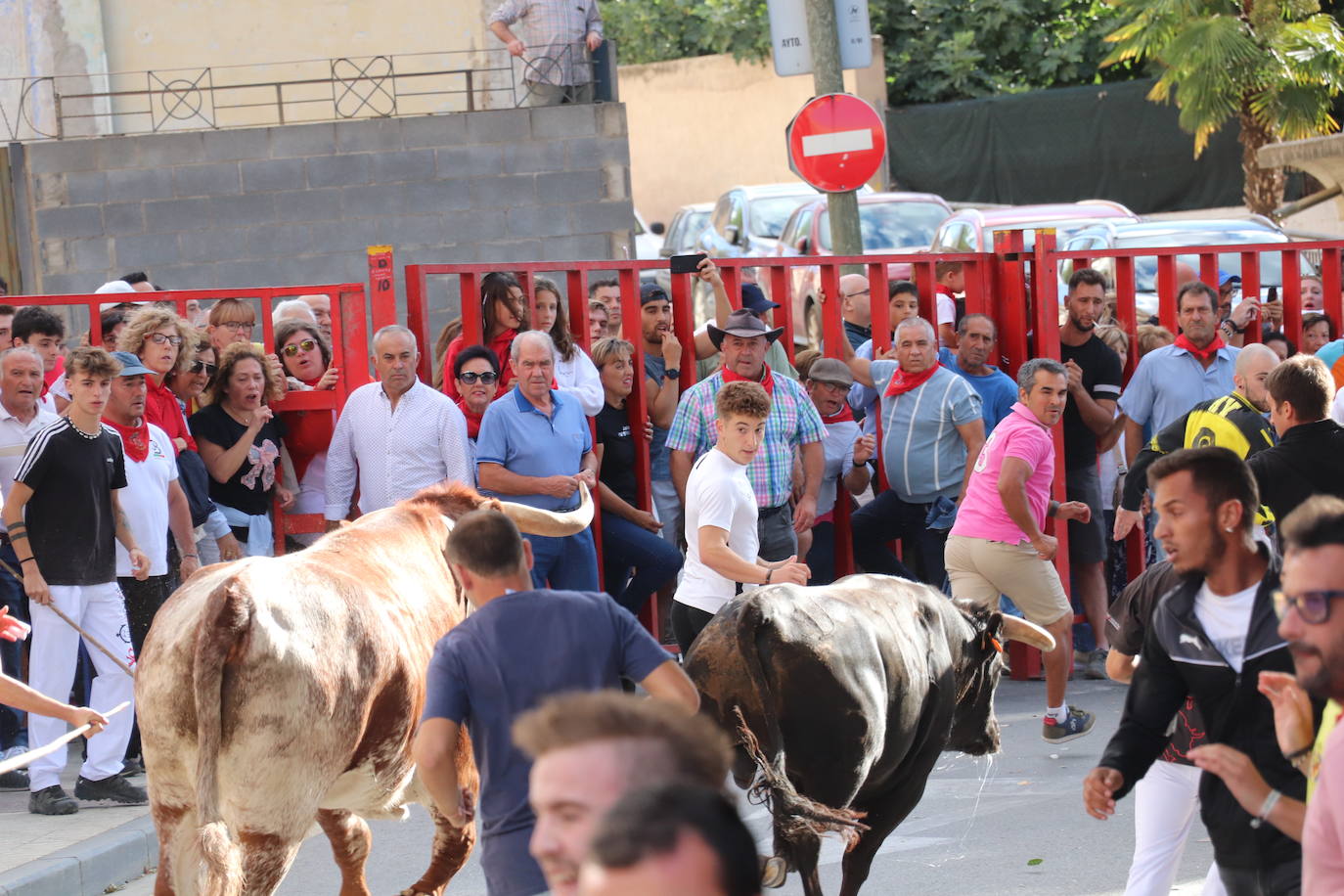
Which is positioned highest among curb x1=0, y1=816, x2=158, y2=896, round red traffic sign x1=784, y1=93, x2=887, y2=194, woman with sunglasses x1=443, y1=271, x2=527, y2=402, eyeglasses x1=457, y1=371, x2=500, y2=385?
round red traffic sign x1=784, y1=93, x2=887, y2=194

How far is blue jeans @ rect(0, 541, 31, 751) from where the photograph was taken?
8.39 meters

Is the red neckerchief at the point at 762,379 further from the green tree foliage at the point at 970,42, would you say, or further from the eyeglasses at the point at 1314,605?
the green tree foliage at the point at 970,42

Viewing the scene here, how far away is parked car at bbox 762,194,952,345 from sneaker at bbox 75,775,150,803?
39.4ft

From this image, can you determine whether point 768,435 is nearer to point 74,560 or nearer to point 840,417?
point 840,417

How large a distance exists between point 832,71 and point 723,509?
556cm

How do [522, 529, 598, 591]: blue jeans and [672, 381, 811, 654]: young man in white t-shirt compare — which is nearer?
[672, 381, 811, 654]: young man in white t-shirt

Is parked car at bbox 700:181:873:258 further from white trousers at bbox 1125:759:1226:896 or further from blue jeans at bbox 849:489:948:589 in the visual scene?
white trousers at bbox 1125:759:1226:896

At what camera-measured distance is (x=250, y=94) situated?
61.3 feet

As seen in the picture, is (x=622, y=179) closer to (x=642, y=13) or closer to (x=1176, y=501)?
(x=1176, y=501)

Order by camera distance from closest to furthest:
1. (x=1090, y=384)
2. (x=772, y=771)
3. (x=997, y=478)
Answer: (x=772, y=771), (x=997, y=478), (x=1090, y=384)

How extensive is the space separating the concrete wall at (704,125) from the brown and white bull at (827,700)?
2359 cm

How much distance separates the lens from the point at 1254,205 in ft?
79.8

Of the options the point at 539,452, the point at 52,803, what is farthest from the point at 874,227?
the point at 52,803

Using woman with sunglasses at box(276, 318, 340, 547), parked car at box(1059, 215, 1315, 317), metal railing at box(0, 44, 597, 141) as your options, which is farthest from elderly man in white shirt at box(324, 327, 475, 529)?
metal railing at box(0, 44, 597, 141)
